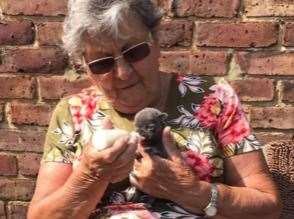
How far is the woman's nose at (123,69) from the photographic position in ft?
6.59

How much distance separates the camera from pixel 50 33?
263 cm

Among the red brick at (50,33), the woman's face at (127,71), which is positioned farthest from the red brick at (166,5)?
the woman's face at (127,71)

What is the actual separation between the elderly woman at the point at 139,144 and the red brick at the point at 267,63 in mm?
349

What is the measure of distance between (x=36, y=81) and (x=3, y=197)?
0.52m

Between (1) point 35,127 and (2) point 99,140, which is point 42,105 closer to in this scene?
(1) point 35,127

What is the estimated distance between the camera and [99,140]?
188 centimetres

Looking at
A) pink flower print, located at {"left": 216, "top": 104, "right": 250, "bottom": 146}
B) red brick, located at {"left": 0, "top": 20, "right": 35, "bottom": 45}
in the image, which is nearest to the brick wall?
red brick, located at {"left": 0, "top": 20, "right": 35, "bottom": 45}

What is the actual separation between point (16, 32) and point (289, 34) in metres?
1.03

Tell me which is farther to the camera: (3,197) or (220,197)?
(3,197)

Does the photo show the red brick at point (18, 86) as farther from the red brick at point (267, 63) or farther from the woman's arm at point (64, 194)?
the red brick at point (267, 63)

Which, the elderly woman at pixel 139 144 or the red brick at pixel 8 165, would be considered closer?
the elderly woman at pixel 139 144

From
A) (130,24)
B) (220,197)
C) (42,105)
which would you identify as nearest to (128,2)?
(130,24)

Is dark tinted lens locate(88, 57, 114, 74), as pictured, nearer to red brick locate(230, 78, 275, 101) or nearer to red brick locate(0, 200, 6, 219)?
red brick locate(230, 78, 275, 101)

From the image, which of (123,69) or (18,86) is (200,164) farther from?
(18,86)
